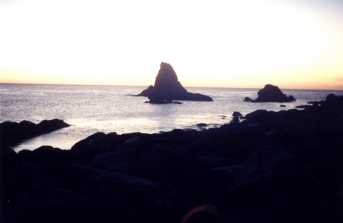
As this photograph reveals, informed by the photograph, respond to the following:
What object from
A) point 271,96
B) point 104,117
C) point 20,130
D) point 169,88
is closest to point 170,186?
point 20,130

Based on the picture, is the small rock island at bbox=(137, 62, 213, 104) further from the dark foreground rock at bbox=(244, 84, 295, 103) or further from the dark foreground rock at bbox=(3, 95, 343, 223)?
the dark foreground rock at bbox=(3, 95, 343, 223)

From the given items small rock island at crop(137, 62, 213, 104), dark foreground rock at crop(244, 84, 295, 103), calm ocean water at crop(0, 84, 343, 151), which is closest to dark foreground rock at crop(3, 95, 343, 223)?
calm ocean water at crop(0, 84, 343, 151)

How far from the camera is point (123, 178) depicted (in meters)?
12.4

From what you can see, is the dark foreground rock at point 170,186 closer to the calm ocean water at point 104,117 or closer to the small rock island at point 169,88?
the calm ocean water at point 104,117

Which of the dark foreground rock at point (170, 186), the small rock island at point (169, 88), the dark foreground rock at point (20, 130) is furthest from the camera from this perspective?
the small rock island at point (169, 88)

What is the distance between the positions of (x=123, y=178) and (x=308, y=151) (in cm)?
932

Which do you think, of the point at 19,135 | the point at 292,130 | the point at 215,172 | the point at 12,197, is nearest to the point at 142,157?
the point at 215,172

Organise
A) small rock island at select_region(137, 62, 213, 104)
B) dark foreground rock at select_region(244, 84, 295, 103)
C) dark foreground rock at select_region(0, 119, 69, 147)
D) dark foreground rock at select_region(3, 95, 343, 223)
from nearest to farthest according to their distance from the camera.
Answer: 1. dark foreground rock at select_region(3, 95, 343, 223)
2. dark foreground rock at select_region(0, 119, 69, 147)
3. dark foreground rock at select_region(244, 84, 295, 103)
4. small rock island at select_region(137, 62, 213, 104)

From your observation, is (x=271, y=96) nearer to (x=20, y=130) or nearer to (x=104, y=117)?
(x=104, y=117)

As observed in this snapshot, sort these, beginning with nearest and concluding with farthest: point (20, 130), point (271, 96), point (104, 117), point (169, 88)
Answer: point (20, 130), point (104, 117), point (271, 96), point (169, 88)

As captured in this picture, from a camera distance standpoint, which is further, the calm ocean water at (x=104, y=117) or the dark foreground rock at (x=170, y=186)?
the calm ocean water at (x=104, y=117)

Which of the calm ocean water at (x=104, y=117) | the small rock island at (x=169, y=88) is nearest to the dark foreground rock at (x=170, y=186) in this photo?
the calm ocean water at (x=104, y=117)

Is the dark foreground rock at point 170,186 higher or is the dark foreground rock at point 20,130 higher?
the dark foreground rock at point 170,186

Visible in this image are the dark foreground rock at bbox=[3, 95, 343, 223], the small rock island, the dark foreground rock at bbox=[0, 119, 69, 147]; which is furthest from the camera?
the small rock island
